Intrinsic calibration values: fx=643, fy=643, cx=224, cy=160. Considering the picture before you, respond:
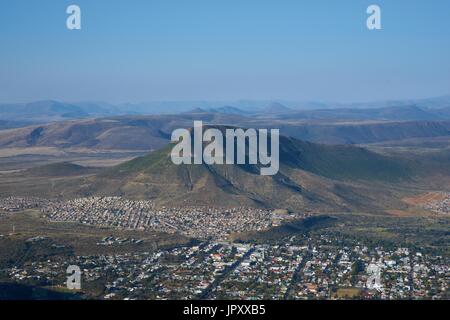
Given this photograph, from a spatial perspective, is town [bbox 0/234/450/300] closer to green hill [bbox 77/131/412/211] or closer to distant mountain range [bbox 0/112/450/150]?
green hill [bbox 77/131/412/211]

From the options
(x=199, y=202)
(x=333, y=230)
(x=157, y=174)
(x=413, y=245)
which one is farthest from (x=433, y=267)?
Result: (x=157, y=174)

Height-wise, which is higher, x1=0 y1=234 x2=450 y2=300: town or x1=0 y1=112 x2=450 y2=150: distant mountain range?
x1=0 y1=234 x2=450 y2=300: town

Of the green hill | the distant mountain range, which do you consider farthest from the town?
the distant mountain range

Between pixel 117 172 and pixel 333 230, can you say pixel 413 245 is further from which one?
pixel 117 172

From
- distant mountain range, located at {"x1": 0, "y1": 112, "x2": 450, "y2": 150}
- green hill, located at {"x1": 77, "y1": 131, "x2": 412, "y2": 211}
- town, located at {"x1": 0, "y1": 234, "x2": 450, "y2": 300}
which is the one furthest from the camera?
distant mountain range, located at {"x1": 0, "y1": 112, "x2": 450, "y2": 150}

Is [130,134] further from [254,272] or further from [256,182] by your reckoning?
[254,272]

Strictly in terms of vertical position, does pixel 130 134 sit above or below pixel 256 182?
below

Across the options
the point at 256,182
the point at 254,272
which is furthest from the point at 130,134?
the point at 254,272

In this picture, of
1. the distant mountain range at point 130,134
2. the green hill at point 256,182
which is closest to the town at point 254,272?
the green hill at point 256,182

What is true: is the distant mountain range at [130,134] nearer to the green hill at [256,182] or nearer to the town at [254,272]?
the green hill at [256,182]

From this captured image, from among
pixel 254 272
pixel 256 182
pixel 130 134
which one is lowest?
pixel 130 134

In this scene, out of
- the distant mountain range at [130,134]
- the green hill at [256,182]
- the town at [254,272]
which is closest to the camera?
the town at [254,272]
